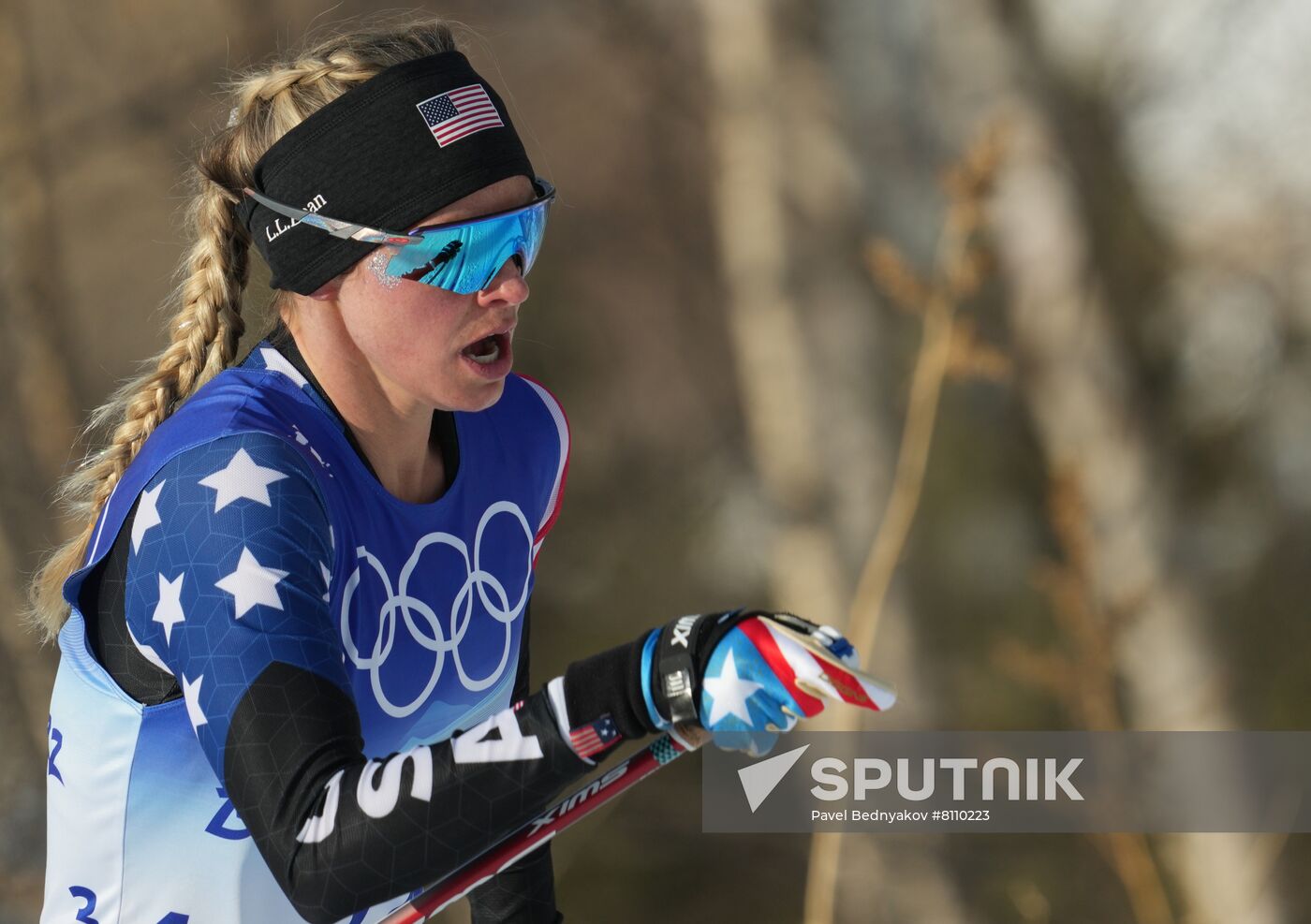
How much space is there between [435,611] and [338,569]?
15cm

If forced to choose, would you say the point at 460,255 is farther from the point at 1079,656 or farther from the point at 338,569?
the point at 1079,656

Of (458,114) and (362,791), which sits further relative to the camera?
(458,114)

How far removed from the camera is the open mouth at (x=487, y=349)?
39.3 inches

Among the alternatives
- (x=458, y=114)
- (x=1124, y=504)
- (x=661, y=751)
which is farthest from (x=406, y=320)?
(x=1124, y=504)

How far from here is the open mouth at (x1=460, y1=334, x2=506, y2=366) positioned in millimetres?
997

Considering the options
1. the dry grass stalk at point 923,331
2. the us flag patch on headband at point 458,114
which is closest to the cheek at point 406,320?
the us flag patch on headband at point 458,114

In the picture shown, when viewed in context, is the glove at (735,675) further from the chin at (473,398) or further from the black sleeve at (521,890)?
the black sleeve at (521,890)

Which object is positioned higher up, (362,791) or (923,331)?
(923,331)

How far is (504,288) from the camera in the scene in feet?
3.16

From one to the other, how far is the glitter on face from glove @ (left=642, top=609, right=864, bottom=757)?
1.21ft

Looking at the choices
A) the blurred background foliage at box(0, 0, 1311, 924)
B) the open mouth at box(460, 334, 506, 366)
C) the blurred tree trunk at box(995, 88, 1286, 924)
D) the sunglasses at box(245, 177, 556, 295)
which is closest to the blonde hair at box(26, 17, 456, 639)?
the sunglasses at box(245, 177, 556, 295)

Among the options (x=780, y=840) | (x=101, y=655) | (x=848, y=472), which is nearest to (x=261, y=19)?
(x=848, y=472)

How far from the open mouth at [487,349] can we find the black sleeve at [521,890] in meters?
0.34

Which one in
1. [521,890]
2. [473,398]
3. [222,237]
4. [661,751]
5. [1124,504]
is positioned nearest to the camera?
[661,751]
